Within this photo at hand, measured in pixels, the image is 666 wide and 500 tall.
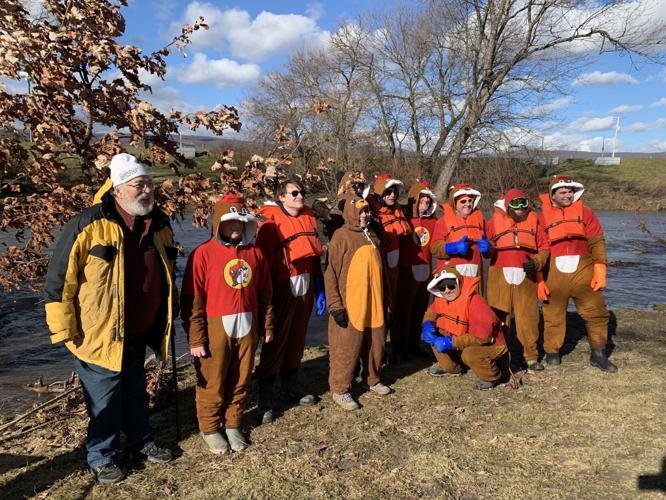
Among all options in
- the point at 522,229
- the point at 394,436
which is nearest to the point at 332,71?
the point at 522,229

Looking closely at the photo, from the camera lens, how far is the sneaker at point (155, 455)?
394cm

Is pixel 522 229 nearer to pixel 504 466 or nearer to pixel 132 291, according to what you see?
pixel 504 466

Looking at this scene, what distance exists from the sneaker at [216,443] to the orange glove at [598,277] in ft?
13.3

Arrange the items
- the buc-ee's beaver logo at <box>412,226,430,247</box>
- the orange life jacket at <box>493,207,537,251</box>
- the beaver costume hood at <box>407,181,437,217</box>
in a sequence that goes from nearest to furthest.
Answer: the orange life jacket at <box>493,207,537,251</box>, the buc-ee's beaver logo at <box>412,226,430,247</box>, the beaver costume hood at <box>407,181,437,217</box>

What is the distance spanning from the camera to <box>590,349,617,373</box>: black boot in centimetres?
561

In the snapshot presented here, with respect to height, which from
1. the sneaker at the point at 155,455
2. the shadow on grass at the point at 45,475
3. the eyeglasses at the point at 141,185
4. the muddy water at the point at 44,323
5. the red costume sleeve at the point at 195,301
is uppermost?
the eyeglasses at the point at 141,185

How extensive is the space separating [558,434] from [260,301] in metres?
2.69

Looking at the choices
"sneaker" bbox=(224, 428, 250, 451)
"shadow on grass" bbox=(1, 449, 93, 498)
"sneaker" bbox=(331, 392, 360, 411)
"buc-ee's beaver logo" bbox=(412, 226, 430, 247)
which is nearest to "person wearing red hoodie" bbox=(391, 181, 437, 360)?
"buc-ee's beaver logo" bbox=(412, 226, 430, 247)

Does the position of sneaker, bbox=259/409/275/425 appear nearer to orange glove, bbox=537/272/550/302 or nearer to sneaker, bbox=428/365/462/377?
sneaker, bbox=428/365/462/377

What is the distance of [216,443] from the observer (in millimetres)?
4051

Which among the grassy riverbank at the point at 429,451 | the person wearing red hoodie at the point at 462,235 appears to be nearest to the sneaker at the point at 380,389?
the grassy riverbank at the point at 429,451

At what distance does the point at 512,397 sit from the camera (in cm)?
507

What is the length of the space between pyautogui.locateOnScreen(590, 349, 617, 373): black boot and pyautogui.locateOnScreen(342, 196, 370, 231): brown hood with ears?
3.17 m

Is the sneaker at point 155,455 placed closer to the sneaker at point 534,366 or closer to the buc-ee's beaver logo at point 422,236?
the buc-ee's beaver logo at point 422,236
